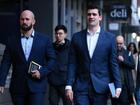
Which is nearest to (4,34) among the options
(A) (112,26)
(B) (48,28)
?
(B) (48,28)

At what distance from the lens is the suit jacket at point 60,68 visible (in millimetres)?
13492

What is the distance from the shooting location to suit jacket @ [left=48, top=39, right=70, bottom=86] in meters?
13.5

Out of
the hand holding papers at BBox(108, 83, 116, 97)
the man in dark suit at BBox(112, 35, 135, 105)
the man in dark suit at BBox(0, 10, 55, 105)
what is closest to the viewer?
the hand holding papers at BBox(108, 83, 116, 97)

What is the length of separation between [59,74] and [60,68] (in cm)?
13

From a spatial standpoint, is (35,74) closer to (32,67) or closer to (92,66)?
(32,67)

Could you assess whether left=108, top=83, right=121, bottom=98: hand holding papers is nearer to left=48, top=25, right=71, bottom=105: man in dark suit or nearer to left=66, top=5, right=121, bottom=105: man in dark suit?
left=66, top=5, right=121, bottom=105: man in dark suit

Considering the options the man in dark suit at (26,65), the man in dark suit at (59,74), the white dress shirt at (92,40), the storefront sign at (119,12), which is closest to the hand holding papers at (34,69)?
the man in dark suit at (26,65)

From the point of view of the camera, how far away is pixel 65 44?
13.7 meters

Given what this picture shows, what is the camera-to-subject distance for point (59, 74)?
44.5ft

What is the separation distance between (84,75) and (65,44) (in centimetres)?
434

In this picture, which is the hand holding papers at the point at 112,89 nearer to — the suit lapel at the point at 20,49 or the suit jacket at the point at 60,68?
the suit lapel at the point at 20,49

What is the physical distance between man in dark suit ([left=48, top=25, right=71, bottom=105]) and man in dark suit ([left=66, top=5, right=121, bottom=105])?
13.1 ft

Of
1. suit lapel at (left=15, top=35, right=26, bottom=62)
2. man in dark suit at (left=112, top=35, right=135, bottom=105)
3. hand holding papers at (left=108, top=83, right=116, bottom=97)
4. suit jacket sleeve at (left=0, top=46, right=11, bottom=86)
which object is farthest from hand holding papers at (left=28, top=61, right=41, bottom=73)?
man in dark suit at (left=112, top=35, right=135, bottom=105)

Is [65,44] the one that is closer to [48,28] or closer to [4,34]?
[4,34]
